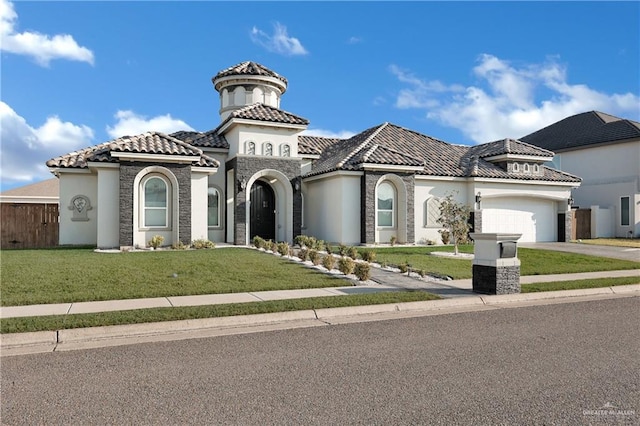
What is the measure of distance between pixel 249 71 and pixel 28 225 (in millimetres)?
13805

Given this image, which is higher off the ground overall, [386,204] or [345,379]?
[386,204]

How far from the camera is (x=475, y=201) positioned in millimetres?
25672

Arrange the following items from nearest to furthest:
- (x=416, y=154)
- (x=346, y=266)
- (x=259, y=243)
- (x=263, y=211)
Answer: (x=346, y=266) < (x=259, y=243) < (x=263, y=211) < (x=416, y=154)

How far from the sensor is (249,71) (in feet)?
89.8

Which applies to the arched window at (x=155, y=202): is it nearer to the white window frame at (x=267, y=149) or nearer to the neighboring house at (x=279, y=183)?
the neighboring house at (x=279, y=183)

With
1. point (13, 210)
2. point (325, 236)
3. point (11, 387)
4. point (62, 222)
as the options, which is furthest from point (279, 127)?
point (11, 387)

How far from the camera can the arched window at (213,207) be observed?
23.3 m

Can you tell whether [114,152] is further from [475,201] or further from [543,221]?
[543,221]

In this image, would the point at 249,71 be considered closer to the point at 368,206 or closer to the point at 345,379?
the point at 368,206

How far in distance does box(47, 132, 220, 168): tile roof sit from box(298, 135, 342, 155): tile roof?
21.5 ft

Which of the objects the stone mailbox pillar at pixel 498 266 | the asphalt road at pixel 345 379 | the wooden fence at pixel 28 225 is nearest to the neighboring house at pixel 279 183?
the wooden fence at pixel 28 225

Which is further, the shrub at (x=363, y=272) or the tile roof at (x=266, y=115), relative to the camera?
the tile roof at (x=266, y=115)

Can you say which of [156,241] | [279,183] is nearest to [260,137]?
[279,183]

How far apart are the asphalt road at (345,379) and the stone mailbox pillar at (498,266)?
3.16 m
